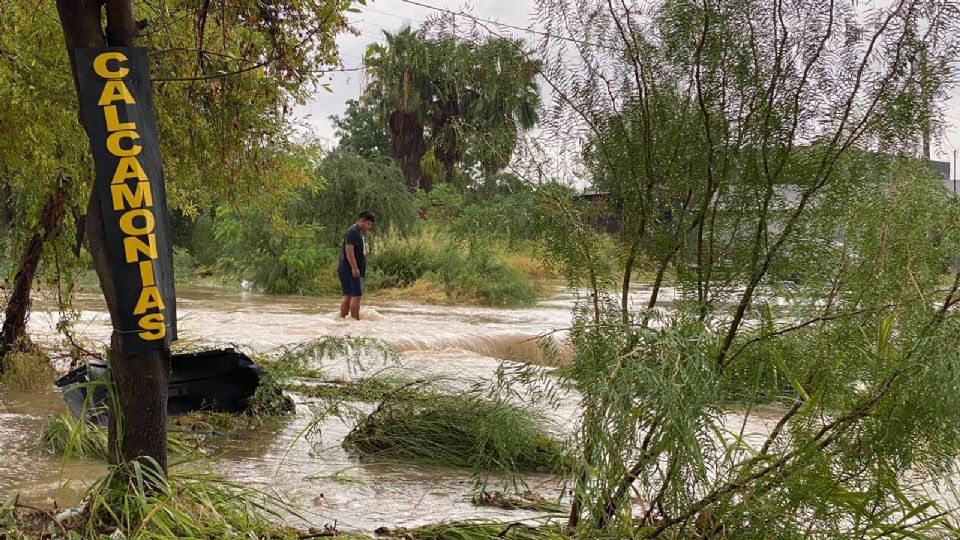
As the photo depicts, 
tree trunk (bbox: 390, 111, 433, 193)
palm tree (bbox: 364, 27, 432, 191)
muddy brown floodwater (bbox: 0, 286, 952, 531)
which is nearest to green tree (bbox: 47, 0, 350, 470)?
muddy brown floodwater (bbox: 0, 286, 952, 531)

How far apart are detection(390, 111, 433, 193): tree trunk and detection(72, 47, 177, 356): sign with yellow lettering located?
29.9 meters

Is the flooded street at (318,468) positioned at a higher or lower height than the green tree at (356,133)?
lower

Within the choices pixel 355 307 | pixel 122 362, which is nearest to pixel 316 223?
pixel 355 307

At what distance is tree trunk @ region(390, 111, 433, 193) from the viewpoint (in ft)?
110

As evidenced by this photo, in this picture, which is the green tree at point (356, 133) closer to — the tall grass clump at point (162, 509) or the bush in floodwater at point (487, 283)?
the bush in floodwater at point (487, 283)

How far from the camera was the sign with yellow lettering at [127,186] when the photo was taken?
12.5 feet

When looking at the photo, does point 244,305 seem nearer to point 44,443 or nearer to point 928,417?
point 44,443

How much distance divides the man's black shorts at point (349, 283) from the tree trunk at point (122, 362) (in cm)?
1009

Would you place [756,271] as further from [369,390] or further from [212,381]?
[212,381]

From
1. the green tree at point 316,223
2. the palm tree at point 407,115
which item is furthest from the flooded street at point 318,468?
the palm tree at point 407,115

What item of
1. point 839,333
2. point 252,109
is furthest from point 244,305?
point 839,333

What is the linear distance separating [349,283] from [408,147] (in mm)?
20248

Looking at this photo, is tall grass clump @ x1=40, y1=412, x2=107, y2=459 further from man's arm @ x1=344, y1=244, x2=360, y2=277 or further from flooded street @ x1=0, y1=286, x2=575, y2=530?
man's arm @ x1=344, y1=244, x2=360, y2=277

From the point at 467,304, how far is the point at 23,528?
634 inches
